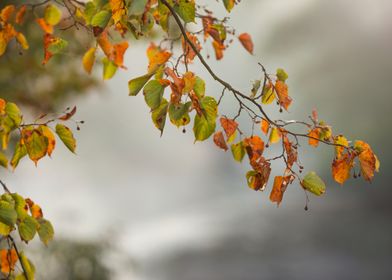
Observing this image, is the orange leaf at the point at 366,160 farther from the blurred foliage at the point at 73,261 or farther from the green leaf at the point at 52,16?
the blurred foliage at the point at 73,261

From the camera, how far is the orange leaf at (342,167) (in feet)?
5.62

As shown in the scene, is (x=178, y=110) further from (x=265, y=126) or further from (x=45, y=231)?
(x=45, y=231)

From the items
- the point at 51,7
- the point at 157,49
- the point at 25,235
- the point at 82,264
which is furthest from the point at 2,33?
the point at 82,264

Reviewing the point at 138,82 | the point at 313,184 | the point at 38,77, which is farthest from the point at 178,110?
the point at 38,77

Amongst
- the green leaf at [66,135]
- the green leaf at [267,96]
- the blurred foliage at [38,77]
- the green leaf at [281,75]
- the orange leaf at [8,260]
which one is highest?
the blurred foliage at [38,77]

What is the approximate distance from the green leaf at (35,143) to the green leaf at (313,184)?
0.80 metres

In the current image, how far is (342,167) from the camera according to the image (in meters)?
1.73

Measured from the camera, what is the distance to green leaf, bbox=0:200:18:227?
5.39 ft

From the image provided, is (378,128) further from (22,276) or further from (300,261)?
(22,276)

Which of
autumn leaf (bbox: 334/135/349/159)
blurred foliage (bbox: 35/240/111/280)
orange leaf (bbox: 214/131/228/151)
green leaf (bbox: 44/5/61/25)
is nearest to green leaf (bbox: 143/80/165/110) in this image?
orange leaf (bbox: 214/131/228/151)

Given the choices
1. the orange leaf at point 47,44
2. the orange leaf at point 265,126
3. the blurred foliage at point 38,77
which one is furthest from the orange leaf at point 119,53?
the blurred foliage at point 38,77

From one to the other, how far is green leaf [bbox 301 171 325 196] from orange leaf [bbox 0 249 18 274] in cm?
105

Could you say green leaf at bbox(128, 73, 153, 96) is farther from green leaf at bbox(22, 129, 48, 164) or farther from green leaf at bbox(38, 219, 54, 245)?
green leaf at bbox(38, 219, 54, 245)

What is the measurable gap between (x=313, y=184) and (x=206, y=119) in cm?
38
